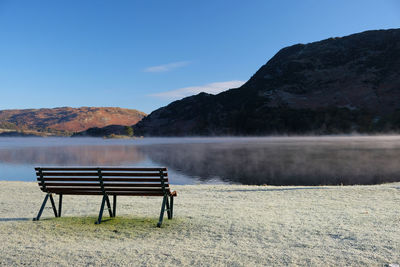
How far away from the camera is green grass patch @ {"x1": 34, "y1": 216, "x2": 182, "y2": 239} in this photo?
7.44 meters

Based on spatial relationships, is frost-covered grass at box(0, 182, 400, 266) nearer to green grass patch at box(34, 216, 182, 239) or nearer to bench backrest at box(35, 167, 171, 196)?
green grass patch at box(34, 216, 182, 239)

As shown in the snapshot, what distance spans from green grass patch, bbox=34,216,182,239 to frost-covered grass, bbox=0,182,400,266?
21 millimetres

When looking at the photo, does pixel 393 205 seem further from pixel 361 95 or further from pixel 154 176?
pixel 361 95

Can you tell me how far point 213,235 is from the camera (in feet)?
23.6

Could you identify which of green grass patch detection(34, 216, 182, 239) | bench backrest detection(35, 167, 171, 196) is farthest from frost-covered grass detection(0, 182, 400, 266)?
bench backrest detection(35, 167, 171, 196)

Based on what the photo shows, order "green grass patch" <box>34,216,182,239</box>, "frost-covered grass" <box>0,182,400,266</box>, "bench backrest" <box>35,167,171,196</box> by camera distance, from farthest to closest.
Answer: "bench backrest" <box>35,167,171,196</box>
"green grass patch" <box>34,216,182,239</box>
"frost-covered grass" <box>0,182,400,266</box>

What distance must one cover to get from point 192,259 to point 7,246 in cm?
364

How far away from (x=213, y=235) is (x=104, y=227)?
8.71ft

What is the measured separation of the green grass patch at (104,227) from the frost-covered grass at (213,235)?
0.8 inches

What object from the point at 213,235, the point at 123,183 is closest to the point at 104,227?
the point at 123,183

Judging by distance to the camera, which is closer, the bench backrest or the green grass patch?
the green grass patch

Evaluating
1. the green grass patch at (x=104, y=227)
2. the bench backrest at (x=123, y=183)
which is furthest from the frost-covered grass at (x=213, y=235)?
the bench backrest at (x=123, y=183)

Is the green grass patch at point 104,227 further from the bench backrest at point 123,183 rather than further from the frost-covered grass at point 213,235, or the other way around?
the bench backrest at point 123,183

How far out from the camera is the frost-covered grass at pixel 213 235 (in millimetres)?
5688
